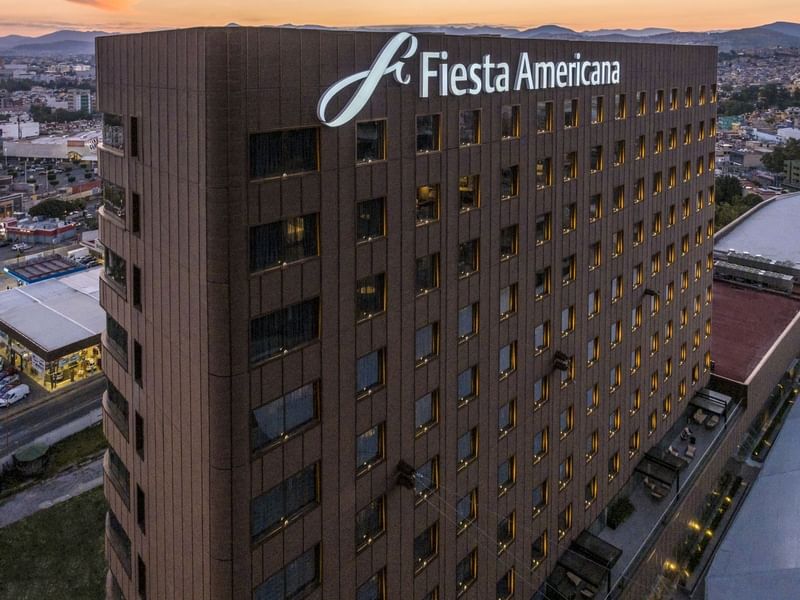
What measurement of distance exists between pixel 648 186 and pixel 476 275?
20.3 metres

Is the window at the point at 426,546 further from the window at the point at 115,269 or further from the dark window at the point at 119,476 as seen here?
the window at the point at 115,269

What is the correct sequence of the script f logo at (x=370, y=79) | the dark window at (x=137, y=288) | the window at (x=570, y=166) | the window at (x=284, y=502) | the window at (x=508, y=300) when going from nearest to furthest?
the script f logo at (x=370, y=79)
the window at (x=284, y=502)
the dark window at (x=137, y=288)
the window at (x=508, y=300)
the window at (x=570, y=166)

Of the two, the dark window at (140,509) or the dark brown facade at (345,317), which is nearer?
the dark brown facade at (345,317)

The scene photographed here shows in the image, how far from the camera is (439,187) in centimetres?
2645

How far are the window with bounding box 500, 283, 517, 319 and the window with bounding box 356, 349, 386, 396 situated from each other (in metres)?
8.70

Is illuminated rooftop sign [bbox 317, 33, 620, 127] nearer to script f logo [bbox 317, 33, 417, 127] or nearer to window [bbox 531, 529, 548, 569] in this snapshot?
script f logo [bbox 317, 33, 417, 127]

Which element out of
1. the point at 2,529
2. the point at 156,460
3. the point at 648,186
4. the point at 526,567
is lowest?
the point at 2,529

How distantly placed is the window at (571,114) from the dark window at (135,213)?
21605 millimetres

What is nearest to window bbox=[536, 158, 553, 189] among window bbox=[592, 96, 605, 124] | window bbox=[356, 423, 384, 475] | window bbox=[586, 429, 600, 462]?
window bbox=[592, 96, 605, 124]

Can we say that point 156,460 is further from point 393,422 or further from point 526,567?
point 526,567

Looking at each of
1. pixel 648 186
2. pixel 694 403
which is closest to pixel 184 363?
pixel 648 186

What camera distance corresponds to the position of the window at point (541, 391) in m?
Answer: 35.4

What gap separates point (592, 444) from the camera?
4216 centimetres

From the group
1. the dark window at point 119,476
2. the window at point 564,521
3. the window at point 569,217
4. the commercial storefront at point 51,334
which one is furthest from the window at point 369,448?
the commercial storefront at point 51,334
